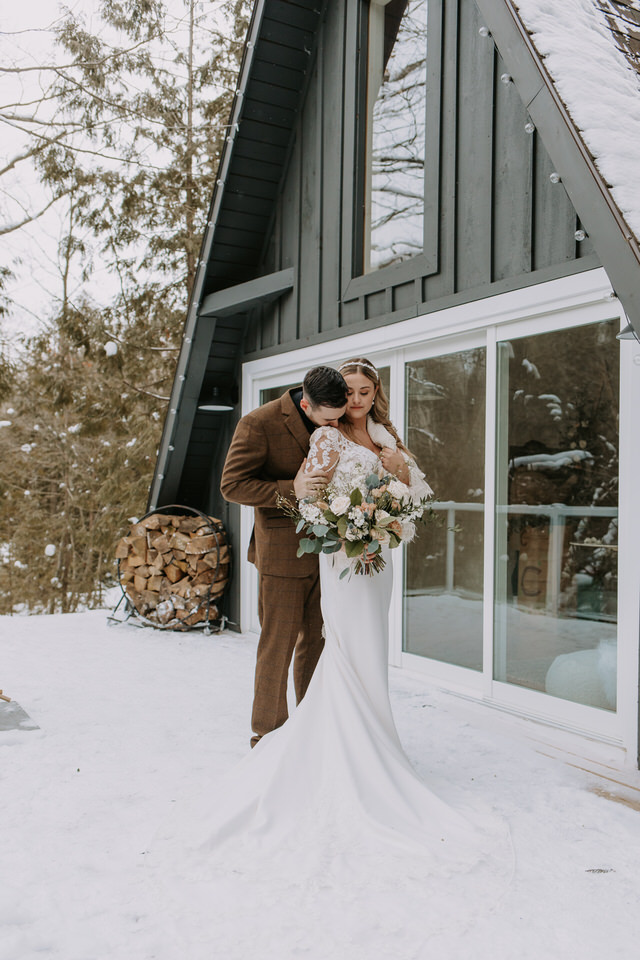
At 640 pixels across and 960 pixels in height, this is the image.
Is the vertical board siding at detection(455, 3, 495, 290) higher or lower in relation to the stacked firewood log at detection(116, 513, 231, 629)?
higher

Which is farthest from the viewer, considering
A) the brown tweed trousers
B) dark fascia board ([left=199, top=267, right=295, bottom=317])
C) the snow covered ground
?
dark fascia board ([left=199, top=267, right=295, bottom=317])

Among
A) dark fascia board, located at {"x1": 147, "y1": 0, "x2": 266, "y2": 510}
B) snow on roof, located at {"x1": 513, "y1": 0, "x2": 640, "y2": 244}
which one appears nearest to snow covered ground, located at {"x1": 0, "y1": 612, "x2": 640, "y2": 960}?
snow on roof, located at {"x1": 513, "y1": 0, "x2": 640, "y2": 244}

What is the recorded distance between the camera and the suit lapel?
326 cm

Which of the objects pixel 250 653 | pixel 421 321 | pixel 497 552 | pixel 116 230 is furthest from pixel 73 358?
pixel 497 552

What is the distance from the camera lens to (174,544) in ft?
21.0

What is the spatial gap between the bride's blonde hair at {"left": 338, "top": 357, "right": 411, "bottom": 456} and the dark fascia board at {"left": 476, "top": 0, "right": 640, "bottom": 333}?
0.96 meters

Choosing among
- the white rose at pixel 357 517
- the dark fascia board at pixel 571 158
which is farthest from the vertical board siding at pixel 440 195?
the white rose at pixel 357 517

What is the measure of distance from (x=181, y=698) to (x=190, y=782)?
131cm

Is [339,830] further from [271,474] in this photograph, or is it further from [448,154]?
[448,154]

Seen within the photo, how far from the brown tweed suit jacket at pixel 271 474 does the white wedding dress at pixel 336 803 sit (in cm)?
31

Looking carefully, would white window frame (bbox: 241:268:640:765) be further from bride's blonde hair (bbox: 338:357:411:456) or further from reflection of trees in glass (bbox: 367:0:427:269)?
bride's blonde hair (bbox: 338:357:411:456)

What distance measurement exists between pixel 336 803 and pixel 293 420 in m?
1.49

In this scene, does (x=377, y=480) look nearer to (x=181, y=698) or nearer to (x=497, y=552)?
(x=497, y=552)

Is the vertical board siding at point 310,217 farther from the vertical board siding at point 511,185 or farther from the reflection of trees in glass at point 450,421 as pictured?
the vertical board siding at point 511,185
